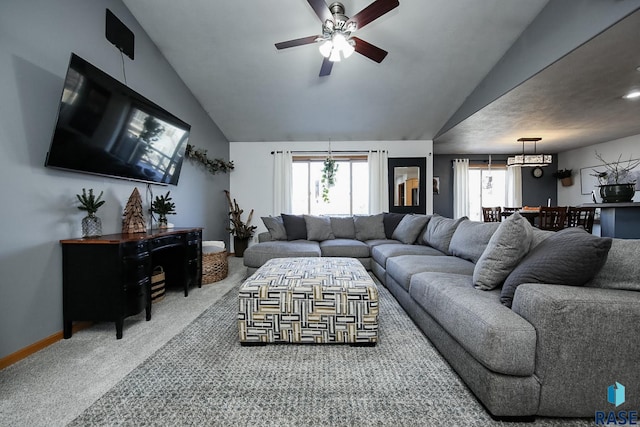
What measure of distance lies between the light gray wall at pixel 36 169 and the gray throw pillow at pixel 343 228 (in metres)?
3.01

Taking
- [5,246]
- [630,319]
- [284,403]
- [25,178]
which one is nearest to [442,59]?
[630,319]

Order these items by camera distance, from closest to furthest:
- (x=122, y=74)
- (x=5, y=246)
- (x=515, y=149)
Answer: (x=5, y=246) → (x=122, y=74) → (x=515, y=149)

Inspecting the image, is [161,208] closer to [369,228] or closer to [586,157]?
[369,228]

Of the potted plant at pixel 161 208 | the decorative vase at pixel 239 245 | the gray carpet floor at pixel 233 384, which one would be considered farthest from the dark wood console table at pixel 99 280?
the decorative vase at pixel 239 245

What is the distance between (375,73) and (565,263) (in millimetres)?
3561

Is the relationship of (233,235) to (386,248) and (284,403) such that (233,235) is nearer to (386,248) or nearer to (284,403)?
(386,248)

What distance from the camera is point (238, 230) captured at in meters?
5.57

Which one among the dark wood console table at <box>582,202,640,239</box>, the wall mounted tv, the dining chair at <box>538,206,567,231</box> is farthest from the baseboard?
the dining chair at <box>538,206,567,231</box>

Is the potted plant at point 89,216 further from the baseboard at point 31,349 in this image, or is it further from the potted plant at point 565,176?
the potted plant at point 565,176

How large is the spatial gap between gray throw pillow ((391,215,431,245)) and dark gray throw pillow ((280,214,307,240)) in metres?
1.48

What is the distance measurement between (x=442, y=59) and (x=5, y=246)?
4.71 metres

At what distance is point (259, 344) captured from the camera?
192 centimetres

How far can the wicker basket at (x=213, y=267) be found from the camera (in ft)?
11.5

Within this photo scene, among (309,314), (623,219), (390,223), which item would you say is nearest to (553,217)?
(623,219)
